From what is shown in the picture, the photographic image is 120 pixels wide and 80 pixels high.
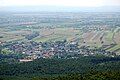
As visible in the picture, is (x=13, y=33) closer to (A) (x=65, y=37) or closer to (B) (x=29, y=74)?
(A) (x=65, y=37)

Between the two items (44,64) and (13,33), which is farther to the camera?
(13,33)

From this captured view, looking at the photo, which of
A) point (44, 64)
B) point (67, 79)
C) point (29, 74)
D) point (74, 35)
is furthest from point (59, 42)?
point (67, 79)

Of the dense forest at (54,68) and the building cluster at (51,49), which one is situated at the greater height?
the dense forest at (54,68)

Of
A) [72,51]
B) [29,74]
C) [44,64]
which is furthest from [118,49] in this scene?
[29,74]

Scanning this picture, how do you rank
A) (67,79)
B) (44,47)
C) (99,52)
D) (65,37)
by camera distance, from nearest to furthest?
1. (67,79)
2. (99,52)
3. (44,47)
4. (65,37)

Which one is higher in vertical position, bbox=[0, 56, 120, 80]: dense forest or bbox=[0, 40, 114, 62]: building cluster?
bbox=[0, 56, 120, 80]: dense forest

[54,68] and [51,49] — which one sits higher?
[54,68]

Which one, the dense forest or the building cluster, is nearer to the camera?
the dense forest

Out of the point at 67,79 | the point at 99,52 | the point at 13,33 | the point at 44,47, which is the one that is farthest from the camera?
the point at 13,33

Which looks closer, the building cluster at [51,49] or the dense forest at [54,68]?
the dense forest at [54,68]

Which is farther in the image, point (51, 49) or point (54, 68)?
point (51, 49)
